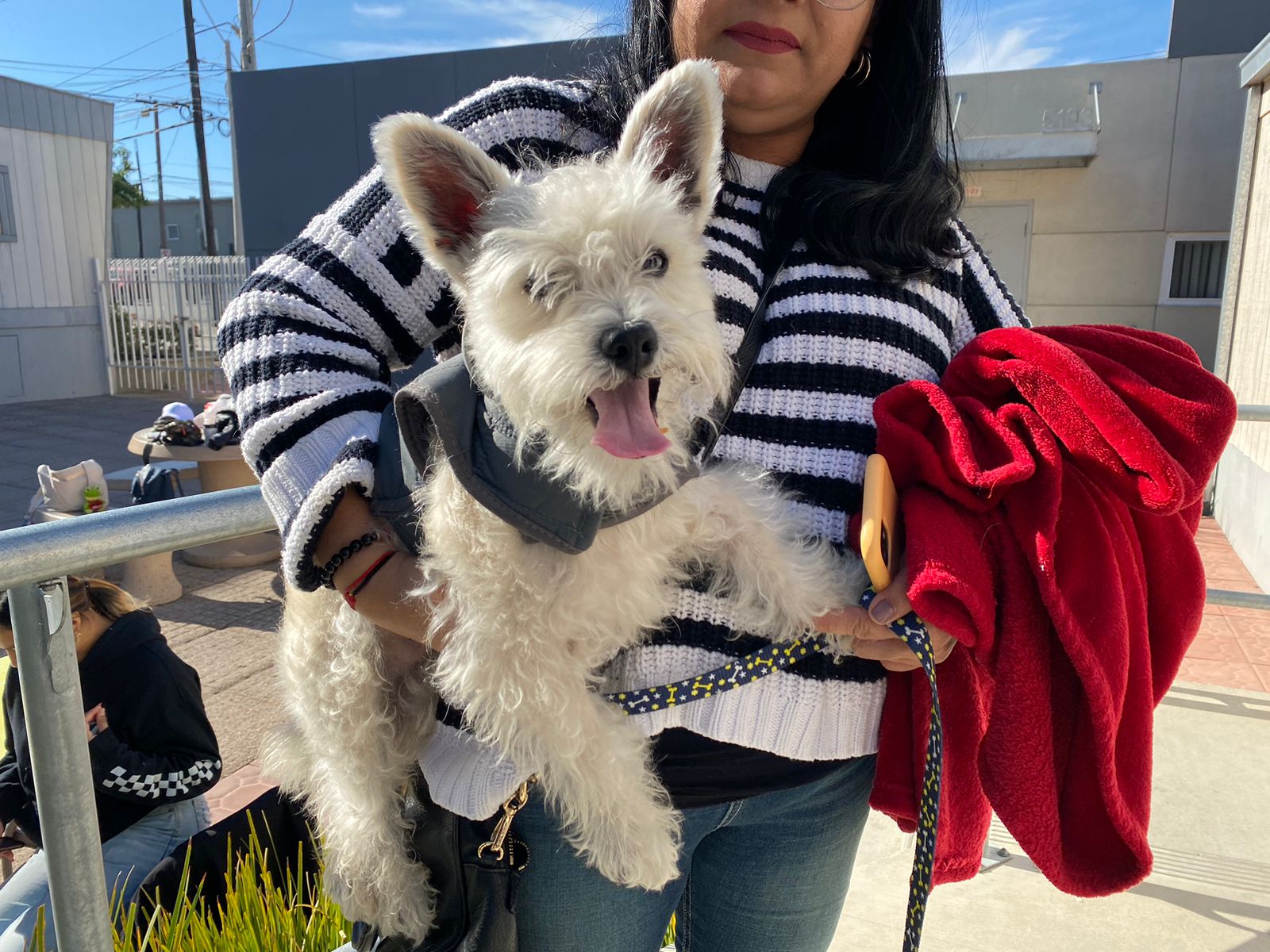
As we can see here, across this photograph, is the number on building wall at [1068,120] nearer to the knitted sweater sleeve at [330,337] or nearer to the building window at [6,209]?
the knitted sweater sleeve at [330,337]

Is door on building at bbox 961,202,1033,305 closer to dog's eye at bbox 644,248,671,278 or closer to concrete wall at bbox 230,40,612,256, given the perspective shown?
concrete wall at bbox 230,40,612,256

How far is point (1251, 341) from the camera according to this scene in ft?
29.6

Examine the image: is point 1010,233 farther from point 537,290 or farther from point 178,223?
point 178,223

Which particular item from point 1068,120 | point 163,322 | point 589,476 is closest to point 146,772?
point 589,476

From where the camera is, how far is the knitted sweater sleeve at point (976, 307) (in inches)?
78.5

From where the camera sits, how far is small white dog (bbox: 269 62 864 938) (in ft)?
4.85

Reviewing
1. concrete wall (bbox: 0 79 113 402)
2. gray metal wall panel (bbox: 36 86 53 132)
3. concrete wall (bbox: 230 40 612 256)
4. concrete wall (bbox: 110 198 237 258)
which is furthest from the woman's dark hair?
concrete wall (bbox: 110 198 237 258)

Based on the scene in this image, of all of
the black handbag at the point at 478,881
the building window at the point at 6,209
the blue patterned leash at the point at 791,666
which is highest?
the building window at the point at 6,209

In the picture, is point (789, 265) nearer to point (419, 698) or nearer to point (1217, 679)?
point (419, 698)

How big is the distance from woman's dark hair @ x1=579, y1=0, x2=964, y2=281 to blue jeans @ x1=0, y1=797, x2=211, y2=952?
2.97m

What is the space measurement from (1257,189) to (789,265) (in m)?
10.2

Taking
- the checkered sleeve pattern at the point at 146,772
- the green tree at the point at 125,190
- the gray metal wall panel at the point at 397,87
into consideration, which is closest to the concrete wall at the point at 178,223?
the green tree at the point at 125,190

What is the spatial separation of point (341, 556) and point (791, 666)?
858 millimetres

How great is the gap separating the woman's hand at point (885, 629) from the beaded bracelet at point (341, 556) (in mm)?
856
